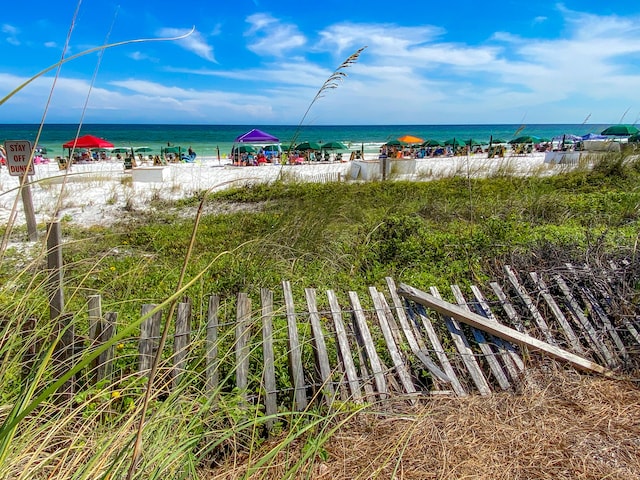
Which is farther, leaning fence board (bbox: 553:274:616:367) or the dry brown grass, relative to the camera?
leaning fence board (bbox: 553:274:616:367)

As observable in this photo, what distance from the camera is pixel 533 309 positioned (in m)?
2.91

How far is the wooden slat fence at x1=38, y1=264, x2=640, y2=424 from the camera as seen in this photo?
2.21 metres

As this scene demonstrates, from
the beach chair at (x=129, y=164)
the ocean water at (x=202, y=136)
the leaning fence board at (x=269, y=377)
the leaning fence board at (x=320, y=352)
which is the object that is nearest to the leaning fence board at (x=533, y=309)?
the leaning fence board at (x=320, y=352)

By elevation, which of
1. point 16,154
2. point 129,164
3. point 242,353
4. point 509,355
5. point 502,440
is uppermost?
point 16,154

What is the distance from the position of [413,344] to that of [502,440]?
715mm

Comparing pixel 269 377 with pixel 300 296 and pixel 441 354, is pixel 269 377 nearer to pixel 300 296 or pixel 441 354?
pixel 441 354

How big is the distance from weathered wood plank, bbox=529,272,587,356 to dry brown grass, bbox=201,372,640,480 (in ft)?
0.99

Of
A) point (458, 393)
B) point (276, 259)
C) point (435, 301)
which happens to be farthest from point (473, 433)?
point (276, 259)

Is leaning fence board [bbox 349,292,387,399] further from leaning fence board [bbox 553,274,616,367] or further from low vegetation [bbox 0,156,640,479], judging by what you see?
leaning fence board [bbox 553,274,616,367]

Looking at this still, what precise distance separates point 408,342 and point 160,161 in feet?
77.5

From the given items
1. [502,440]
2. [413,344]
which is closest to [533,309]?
[413,344]

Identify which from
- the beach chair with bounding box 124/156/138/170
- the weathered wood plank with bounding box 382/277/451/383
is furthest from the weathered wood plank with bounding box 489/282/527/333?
the beach chair with bounding box 124/156/138/170

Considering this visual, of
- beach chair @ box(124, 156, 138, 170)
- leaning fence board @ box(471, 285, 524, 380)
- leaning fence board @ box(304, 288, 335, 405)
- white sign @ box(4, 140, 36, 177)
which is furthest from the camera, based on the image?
beach chair @ box(124, 156, 138, 170)

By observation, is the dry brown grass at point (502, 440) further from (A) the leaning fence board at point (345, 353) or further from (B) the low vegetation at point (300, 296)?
(A) the leaning fence board at point (345, 353)
